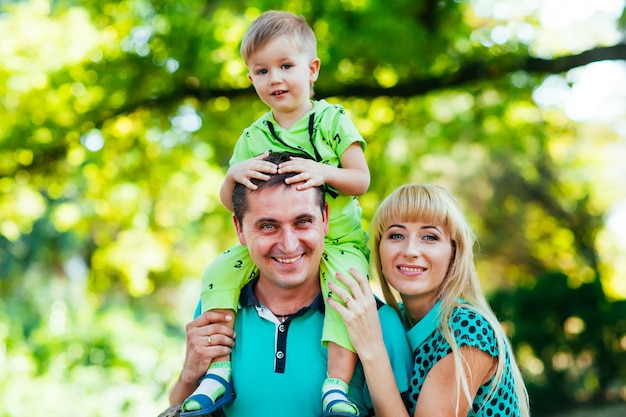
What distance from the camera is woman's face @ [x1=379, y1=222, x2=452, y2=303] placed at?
2729mm

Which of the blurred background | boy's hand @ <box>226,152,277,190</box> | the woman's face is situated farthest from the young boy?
the blurred background

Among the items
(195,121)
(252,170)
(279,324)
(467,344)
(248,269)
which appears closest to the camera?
(467,344)

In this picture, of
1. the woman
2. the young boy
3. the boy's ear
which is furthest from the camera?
the boy's ear

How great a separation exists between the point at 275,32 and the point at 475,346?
1.40 m

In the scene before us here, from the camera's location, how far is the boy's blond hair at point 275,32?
2734 mm

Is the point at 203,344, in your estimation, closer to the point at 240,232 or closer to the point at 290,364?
the point at 290,364

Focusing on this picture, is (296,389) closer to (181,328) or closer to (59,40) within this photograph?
(59,40)

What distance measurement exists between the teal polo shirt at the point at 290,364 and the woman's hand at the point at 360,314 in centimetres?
15

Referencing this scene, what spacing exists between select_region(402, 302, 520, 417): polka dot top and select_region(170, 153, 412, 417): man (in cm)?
7

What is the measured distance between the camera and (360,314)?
2590mm

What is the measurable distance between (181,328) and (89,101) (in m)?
9.48

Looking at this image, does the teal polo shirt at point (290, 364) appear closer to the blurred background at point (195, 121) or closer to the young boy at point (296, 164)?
the young boy at point (296, 164)

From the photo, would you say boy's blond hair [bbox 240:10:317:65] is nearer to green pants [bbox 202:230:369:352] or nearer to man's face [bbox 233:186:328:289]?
man's face [bbox 233:186:328:289]

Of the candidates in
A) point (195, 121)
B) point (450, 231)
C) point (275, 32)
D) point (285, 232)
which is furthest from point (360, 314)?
point (195, 121)
